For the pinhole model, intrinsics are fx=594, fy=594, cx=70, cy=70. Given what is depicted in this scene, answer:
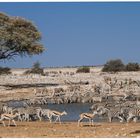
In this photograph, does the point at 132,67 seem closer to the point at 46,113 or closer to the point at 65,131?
the point at 46,113

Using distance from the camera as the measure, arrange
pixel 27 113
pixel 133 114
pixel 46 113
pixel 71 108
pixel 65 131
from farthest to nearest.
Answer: pixel 71 108
pixel 27 113
pixel 46 113
pixel 133 114
pixel 65 131

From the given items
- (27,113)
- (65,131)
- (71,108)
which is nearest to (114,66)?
(71,108)

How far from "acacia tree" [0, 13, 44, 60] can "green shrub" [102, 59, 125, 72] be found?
24.7 m

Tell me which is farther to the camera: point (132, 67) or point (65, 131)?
point (132, 67)

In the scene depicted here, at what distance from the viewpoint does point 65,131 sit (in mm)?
16297

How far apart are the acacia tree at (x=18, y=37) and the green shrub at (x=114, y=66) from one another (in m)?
24.7

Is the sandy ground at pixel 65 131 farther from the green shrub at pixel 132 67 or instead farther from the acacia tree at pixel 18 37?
the green shrub at pixel 132 67

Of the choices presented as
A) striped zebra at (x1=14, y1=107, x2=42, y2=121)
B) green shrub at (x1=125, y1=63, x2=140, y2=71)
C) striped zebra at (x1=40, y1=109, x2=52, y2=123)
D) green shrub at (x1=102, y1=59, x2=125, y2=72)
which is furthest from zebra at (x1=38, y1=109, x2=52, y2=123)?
green shrub at (x1=102, y1=59, x2=125, y2=72)

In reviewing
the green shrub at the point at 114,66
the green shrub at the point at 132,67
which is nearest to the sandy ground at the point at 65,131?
the green shrub at the point at 132,67

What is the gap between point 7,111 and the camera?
2170 centimetres

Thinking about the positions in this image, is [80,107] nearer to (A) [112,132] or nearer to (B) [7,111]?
(B) [7,111]

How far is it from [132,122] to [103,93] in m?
11.9

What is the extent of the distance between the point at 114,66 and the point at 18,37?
28.7 meters

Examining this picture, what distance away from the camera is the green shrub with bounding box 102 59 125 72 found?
2676 inches
